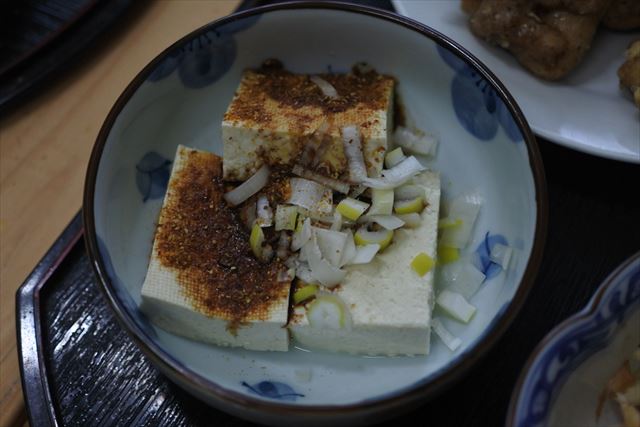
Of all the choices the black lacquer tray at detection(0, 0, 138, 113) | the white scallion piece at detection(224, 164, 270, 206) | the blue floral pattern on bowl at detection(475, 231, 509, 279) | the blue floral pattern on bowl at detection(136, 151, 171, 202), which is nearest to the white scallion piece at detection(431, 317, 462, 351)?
the blue floral pattern on bowl at detection(475, 231, 509, 279)

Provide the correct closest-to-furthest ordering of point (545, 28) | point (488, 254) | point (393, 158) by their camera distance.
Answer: point (488, 254) → point (393, 158) → point (545, 28)

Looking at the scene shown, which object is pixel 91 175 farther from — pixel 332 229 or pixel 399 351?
pixel 399 351

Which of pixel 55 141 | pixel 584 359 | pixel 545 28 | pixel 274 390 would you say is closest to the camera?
pixel 584 359

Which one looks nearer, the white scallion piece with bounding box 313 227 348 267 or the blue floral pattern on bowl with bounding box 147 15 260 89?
the white scallion piece with bounding box 313 227 348 267

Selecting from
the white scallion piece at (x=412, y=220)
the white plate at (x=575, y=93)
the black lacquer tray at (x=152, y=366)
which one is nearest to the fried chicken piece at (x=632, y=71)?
the white plate at (x=575, y=93)

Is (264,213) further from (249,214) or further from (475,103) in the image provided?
(475,103)

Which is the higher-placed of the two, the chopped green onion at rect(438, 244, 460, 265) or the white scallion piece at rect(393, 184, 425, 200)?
the white scallion piece at rect(393, 184, 425, 200)

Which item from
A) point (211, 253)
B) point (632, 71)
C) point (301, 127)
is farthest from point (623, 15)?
point (211, 253)

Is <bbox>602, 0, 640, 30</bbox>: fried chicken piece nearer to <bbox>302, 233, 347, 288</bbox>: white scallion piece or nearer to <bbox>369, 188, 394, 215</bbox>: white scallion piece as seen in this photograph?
<bbox>369, 188, 394, 215</bbox>: white scallion piece
